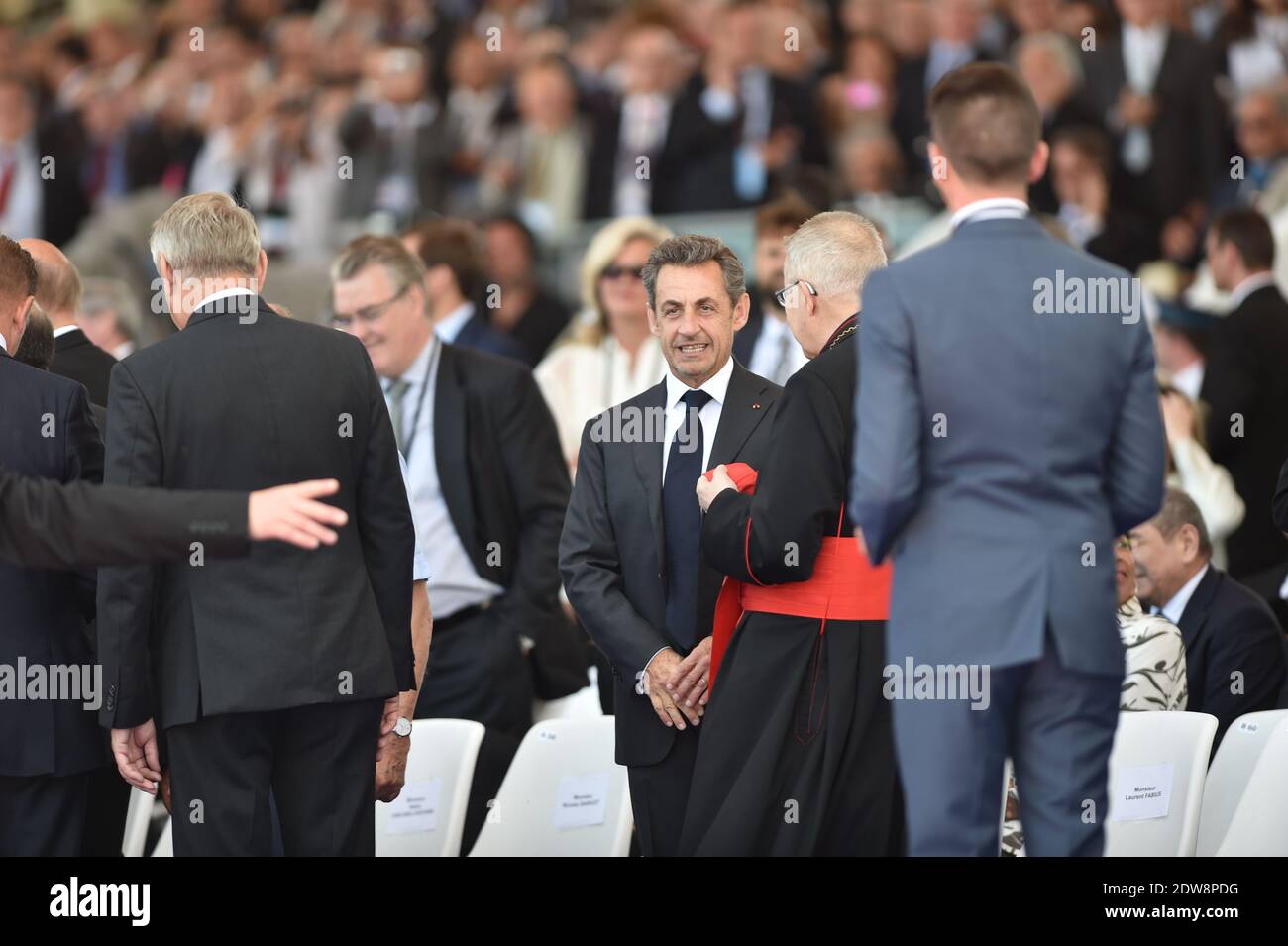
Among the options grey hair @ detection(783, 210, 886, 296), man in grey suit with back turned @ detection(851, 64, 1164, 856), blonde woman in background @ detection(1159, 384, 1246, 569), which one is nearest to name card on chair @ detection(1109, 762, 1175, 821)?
man in grey suit with back turned @ detection(851, 64, 1164, 856)

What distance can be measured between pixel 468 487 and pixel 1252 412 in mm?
3133

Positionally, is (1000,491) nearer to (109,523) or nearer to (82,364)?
(109,523)

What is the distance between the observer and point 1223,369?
6965mm

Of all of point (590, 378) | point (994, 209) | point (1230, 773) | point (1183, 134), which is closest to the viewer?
point (994, 209)

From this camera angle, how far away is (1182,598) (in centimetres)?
532

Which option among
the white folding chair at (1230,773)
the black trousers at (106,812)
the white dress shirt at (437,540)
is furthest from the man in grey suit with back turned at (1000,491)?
the white dress shirt at (437,540)

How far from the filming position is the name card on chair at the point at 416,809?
193 inches

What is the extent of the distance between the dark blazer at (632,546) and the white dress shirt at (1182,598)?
160 centimetres

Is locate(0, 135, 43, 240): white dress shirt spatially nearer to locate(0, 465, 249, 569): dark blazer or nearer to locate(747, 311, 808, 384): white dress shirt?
locate(747, 311, 808, 384): white dress shirt

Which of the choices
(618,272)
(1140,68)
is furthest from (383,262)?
(1140,68)

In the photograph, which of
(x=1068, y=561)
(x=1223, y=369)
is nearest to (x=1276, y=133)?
(x=1223, y=369)

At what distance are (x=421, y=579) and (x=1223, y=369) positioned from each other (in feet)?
12.4

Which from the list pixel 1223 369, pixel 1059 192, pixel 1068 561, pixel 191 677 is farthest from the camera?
pixel 1059 192
